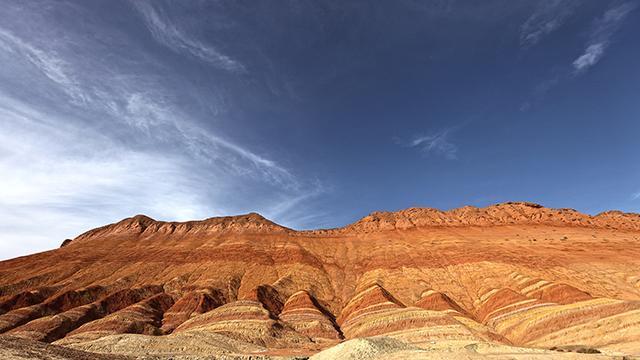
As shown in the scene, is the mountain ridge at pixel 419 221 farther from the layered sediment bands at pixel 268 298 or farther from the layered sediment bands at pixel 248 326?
the layered sediment bands at pixel 248 326

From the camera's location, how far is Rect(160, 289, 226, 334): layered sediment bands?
5995cm

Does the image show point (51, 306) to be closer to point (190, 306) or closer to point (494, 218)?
point (190, 306)

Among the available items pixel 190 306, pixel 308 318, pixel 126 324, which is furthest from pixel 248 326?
pixel 126 324

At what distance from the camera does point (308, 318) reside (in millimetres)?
58188

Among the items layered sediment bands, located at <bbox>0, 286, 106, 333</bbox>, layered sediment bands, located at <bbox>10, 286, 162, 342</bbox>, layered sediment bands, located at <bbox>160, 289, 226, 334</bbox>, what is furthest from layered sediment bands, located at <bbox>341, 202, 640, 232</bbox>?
layered sediment bands, located at <bbox>0, 286, 106, 333</bbox>

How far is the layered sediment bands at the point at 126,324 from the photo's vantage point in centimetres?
5262

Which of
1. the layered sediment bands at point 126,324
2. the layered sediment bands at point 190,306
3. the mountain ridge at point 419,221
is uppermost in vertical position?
the mountain ridge at point 419,221

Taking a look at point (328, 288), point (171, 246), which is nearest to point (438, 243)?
point (328, 288)

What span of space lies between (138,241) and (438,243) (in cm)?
7279

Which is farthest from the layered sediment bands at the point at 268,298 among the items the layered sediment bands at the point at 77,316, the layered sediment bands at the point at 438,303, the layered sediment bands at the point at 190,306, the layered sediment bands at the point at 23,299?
the layered sediment bands at the point at 23,299

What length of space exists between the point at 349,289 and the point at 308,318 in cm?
1650

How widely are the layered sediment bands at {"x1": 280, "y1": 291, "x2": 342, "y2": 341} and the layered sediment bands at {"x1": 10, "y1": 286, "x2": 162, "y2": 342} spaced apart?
25.3 meters

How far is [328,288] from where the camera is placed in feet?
240

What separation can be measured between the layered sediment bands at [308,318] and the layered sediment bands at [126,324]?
18.2 m
